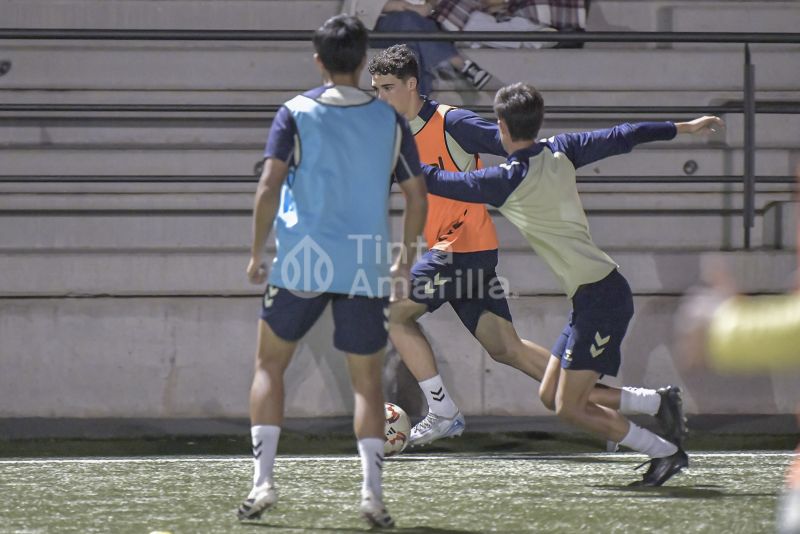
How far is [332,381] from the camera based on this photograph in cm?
854

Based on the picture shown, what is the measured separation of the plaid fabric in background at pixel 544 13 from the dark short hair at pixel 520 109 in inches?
160

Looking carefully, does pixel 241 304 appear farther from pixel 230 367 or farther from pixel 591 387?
pixel 591 387

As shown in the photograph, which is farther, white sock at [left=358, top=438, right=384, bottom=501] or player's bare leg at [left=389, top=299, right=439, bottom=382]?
player's bare leg at [left=389, top=299, right=439, bottom=382]

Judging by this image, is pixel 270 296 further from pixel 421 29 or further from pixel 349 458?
pixel 421 29

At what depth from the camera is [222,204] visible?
915 cm

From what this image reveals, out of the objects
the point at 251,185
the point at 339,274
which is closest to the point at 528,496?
the point at 339,274

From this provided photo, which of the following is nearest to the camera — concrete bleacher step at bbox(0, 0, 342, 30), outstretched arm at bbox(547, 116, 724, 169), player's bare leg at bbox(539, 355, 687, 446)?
outstretched arm at bbox(547, 116, 724, 169)

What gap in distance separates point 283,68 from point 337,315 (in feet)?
15.9

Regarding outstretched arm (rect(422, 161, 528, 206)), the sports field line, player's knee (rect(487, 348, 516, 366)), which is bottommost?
the sports field line

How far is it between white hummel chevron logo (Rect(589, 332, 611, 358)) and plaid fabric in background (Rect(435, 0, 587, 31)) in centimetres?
435

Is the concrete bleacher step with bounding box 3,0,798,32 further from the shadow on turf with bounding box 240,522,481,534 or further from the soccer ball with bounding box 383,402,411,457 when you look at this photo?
the shadow on turf with bounding box 240,522,481,534

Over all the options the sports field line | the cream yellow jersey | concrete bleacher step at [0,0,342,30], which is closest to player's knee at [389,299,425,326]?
the sports field line

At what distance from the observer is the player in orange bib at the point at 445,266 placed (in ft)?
22.2

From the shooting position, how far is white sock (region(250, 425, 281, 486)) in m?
4.81
